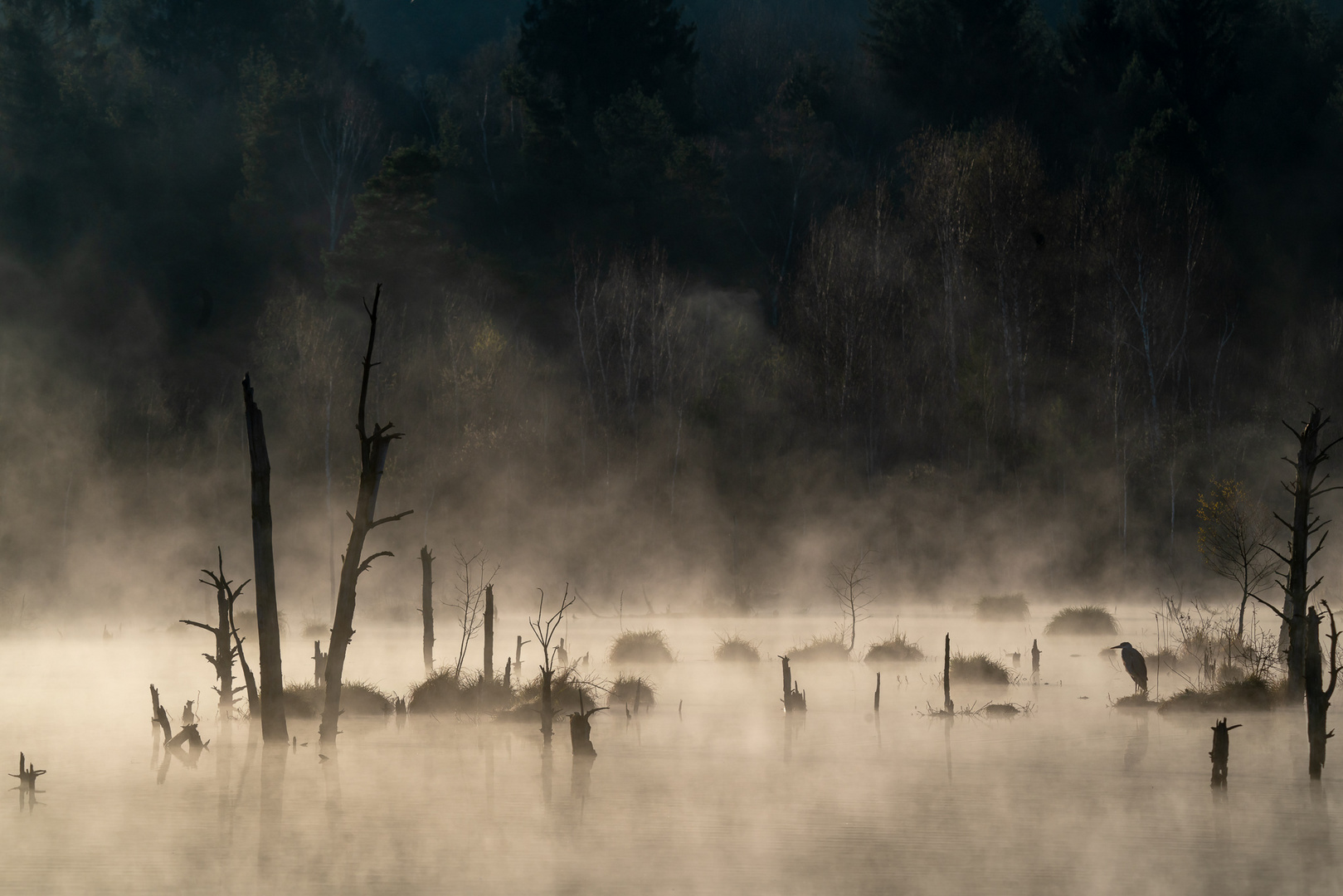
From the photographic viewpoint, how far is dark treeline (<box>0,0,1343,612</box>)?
5556cm

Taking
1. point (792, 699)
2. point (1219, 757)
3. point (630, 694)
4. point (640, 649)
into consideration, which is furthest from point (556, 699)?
point (1219, 757)

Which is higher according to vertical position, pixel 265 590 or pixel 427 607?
pixel 265 590

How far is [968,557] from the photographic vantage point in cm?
5353

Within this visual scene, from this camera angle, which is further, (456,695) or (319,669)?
(319,669)

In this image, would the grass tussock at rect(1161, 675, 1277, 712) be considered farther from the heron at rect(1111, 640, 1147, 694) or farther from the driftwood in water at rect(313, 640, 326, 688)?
the driftwood in water at rect(313, 640, 326, 688)

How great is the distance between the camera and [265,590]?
21.0m

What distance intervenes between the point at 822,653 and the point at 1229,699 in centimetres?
1175

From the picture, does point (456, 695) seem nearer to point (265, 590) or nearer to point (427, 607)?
point (427, 607)

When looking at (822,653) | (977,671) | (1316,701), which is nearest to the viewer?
(1316,701)

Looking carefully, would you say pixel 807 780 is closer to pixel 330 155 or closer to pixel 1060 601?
pixel 1060 601

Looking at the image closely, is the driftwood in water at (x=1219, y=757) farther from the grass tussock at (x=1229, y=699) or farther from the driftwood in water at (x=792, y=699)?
the driftwood in water at (x=792, y=699)

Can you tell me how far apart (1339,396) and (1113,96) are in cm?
2023

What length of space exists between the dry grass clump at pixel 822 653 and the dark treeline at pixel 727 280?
54.4ft

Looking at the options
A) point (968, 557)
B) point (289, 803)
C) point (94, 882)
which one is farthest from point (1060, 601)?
point (94, 882)
